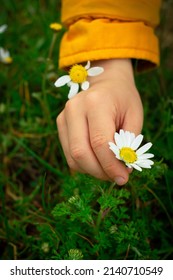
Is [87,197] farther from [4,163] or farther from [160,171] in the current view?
[4,163]

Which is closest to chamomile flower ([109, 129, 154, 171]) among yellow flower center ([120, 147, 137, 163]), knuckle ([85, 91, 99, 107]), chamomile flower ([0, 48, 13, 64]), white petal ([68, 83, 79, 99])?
yellow flower center ([120, 147, 137, 163])

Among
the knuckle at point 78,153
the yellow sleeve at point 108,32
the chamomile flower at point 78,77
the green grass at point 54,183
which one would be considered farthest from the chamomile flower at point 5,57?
the knuckle at point 78,153

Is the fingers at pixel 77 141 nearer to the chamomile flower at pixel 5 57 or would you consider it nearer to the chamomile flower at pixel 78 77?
the chamomile flower at pixel 78 77

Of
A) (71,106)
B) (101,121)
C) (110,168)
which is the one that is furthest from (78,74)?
(110,168)
